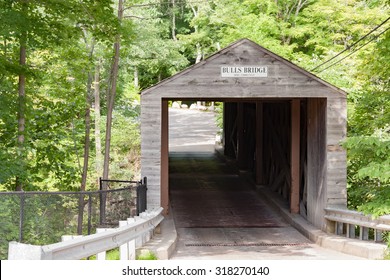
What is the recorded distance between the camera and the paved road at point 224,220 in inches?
505

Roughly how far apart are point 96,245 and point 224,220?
390 inches

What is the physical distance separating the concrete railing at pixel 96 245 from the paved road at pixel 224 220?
127 centimetres

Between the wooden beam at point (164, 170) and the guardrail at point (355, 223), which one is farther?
the wooden beam at point (164, 170)

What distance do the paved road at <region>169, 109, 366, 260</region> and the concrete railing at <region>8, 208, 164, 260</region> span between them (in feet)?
4.18

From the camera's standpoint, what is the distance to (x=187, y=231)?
1551cm

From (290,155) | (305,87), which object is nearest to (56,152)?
(290,155)

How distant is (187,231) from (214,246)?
1.94 metres

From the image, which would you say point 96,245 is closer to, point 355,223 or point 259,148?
point 355,223

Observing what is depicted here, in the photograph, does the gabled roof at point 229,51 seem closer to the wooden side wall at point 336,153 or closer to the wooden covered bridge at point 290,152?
the wooden covered bridge at point 290,152

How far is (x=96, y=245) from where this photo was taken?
7.26 meters

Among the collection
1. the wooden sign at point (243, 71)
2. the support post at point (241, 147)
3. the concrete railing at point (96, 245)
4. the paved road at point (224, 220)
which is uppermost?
the wooden sign at point (243, 71)

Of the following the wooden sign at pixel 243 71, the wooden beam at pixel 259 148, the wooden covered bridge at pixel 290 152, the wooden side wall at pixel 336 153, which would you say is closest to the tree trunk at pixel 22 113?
the wooden covered bridge at pixel 290 152

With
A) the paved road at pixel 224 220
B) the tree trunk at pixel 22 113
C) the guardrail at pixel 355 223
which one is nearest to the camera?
the guardrail at pixel 355 223

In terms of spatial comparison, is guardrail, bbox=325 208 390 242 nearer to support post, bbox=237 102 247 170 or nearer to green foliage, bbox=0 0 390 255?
green foliage, bbox=0 0 390 255
